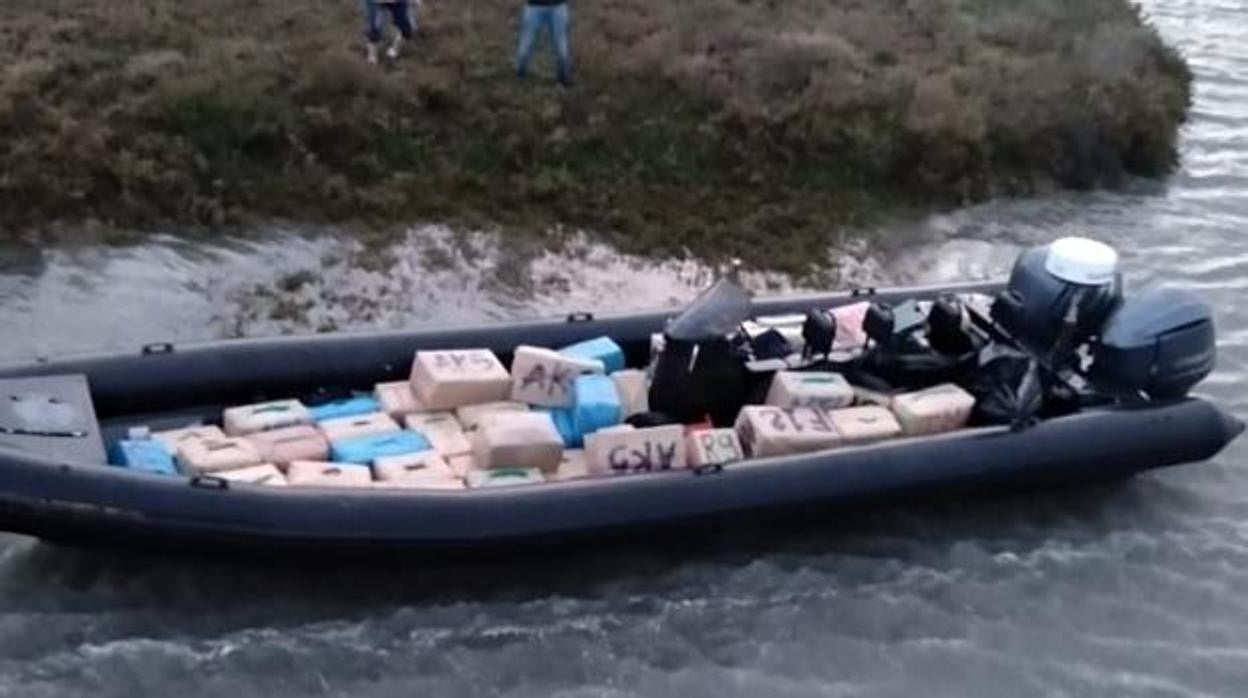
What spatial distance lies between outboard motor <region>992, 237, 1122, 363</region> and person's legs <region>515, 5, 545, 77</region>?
186 inches

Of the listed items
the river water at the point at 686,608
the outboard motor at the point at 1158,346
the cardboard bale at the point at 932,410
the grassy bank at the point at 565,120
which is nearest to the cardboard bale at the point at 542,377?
the river water at the point at 686,608

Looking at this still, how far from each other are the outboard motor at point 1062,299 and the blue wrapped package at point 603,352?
209 centimetres

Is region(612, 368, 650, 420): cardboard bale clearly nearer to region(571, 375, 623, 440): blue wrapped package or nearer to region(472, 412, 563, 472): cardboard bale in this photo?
region(571, 375, 623, 440): blue wrapped package

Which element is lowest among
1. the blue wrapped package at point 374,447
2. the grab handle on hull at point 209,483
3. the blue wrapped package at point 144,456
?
the blue wrapped package at point 374,447

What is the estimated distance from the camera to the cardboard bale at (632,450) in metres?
8.62

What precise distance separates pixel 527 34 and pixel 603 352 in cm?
453

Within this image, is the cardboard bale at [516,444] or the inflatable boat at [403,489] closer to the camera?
the inflatable boat at [403,489]

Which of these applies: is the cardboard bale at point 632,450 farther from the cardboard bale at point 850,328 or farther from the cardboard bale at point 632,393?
the cardboard bale at point 850,328

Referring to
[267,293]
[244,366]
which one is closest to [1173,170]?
[267,293]

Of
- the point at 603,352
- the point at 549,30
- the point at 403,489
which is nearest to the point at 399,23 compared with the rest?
the point at 549,30

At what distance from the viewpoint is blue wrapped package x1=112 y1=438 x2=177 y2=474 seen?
325 inches

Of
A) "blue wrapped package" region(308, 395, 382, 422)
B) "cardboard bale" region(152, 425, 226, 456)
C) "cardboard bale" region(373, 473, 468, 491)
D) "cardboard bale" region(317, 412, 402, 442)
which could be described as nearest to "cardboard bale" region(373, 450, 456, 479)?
"cardboard bale" region(373, 473, 468, 491)

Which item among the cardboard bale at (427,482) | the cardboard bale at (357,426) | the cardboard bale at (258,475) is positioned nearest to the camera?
the cardboard bale at (258,475)

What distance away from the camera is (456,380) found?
9062 mm
